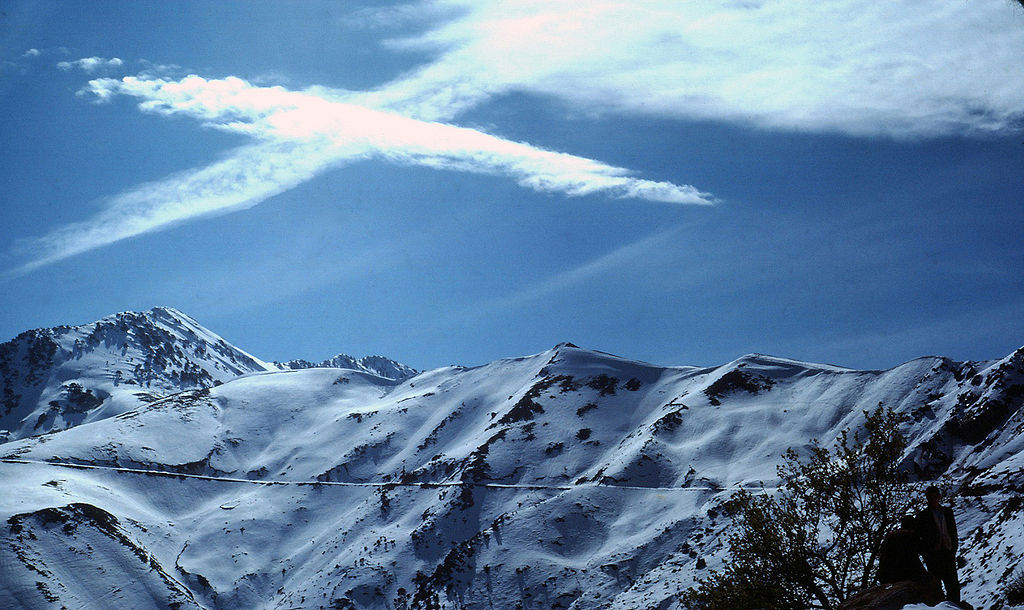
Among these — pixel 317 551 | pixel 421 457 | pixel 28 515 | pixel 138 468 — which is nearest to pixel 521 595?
pixel 317 551

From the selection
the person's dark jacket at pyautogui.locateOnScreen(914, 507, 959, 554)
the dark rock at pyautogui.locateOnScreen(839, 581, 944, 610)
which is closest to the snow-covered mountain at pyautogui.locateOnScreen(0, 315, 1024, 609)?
the person's dark jacket at pyautogui.locateOnScreen(914, 507, 959, 554)

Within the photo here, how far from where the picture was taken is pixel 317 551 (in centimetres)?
13850

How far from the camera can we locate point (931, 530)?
64.4 feet

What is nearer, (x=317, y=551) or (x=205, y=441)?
(x=317, y=551)

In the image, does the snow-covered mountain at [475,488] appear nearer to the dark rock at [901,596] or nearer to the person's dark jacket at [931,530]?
the person's dark jacket at [931,530]

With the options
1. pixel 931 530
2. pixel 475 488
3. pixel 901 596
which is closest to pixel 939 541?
pixel 931 530

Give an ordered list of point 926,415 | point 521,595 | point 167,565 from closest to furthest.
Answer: point 521,595
point 926,415
point 167,565

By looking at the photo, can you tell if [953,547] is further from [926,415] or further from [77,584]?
[77,584]

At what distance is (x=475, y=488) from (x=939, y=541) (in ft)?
427

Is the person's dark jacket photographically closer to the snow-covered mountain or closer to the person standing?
the person standing

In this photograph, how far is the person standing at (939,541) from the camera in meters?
19.2

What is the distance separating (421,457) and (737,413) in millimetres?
65707

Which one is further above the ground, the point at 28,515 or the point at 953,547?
the point at 28,515

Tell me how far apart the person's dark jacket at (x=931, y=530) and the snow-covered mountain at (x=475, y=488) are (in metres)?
62.1
